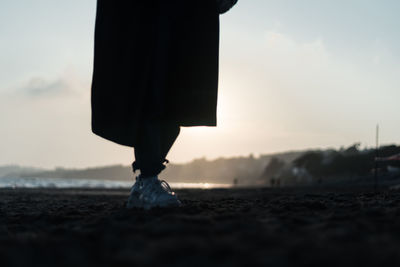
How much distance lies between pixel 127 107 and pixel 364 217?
74.7 inches

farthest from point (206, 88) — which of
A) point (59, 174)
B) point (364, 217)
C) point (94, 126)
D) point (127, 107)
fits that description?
point (59, 174)

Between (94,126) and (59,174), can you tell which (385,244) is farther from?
(59,174)

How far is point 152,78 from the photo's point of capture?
10.4ft

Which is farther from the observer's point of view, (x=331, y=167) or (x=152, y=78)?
(x=331, y=167)

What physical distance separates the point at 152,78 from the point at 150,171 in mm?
744

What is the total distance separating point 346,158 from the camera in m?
71.8

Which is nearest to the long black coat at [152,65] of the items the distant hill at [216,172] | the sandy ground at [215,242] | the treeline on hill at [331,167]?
the sandy ground at [215,242]

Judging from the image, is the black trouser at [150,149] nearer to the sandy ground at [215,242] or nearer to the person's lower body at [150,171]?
the person's lower body at [150,171]

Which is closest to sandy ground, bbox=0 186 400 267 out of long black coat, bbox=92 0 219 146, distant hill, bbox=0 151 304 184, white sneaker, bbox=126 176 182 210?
white sneaker, bbox=126 176 182 210

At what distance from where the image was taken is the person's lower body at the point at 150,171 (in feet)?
10.00

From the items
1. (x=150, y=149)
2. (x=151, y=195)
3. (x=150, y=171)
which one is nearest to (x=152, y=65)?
(x=150, y=149)

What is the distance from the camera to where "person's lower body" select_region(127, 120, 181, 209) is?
3.05 metres

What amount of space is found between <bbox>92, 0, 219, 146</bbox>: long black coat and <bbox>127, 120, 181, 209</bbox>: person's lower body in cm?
10

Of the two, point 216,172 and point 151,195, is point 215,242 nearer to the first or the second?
point 151,195
